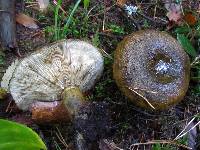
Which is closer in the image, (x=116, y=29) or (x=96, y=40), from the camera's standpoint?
(x=96, y=40)

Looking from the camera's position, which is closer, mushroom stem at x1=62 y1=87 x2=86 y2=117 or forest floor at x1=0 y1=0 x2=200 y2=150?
mushroom stem at x1=62 y1=87 x2=86 y2=117

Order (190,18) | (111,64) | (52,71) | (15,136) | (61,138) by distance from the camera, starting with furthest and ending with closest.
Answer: (190,18) → (111,64) → (61,138) → (52,71) → (15,136)

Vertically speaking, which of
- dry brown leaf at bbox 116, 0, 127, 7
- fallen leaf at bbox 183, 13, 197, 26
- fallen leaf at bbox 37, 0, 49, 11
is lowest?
fallen leaf at bbox 183, 13, 197, 26

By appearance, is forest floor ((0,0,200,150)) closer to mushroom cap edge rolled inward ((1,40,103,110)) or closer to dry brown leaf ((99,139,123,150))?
dry brown leaf ((99,139,123,150))

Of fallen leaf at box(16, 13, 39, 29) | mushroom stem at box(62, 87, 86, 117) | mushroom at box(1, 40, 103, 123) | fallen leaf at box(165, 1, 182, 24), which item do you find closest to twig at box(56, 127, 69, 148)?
mushroom at box(1, 40, 103, 123)

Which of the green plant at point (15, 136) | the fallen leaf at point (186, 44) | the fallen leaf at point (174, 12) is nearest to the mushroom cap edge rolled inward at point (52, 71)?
the green plant at point (15, 136)

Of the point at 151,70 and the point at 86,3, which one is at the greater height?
the point at 86,3

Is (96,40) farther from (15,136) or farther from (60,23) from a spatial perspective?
(15,136)

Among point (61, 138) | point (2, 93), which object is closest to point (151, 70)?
point (61, 138)
